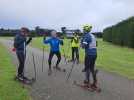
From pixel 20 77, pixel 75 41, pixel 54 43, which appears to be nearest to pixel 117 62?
pixel 75 41

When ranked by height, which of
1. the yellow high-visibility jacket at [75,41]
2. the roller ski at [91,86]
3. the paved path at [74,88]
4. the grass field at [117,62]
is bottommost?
the grass field at [117,62]

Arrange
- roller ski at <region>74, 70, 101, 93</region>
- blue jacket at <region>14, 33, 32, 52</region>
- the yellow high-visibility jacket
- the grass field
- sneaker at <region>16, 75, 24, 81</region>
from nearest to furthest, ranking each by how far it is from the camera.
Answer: roller ski at <region>74, 70, 101, 93</region>, blue jacket at <region>14, 33, 32, 52</region>, sneaker at <region>16, 75, 24, 81</region>, the grass field, the yellow high-visibility jacket

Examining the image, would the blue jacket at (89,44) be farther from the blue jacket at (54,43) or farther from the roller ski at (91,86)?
the blue jacket at (54,43)

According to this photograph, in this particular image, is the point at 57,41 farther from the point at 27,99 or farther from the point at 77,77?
the point at 27,99

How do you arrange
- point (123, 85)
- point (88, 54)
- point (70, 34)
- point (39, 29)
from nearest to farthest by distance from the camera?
point (88, 54), point (123, 85), point (39, 29), point (70, 34)

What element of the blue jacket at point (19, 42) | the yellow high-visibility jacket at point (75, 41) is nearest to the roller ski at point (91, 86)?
the blue jacket at point (19, 42)

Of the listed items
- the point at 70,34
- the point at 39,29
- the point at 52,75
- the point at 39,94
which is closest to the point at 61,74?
the point at 52,75

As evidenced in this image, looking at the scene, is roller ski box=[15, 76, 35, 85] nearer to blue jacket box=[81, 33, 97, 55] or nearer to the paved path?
the paved path

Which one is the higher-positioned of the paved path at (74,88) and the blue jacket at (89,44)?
the blue jacket at (89,44)

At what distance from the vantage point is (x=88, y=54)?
49.7 ft

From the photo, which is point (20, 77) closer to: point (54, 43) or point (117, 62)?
point (54, 43)

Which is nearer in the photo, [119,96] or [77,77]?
[119,96]

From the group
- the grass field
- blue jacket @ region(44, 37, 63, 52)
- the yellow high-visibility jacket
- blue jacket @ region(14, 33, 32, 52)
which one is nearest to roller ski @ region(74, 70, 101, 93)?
blue jacket @ region(14, 33, 32, 52)

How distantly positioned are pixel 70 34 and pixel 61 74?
279 inches
